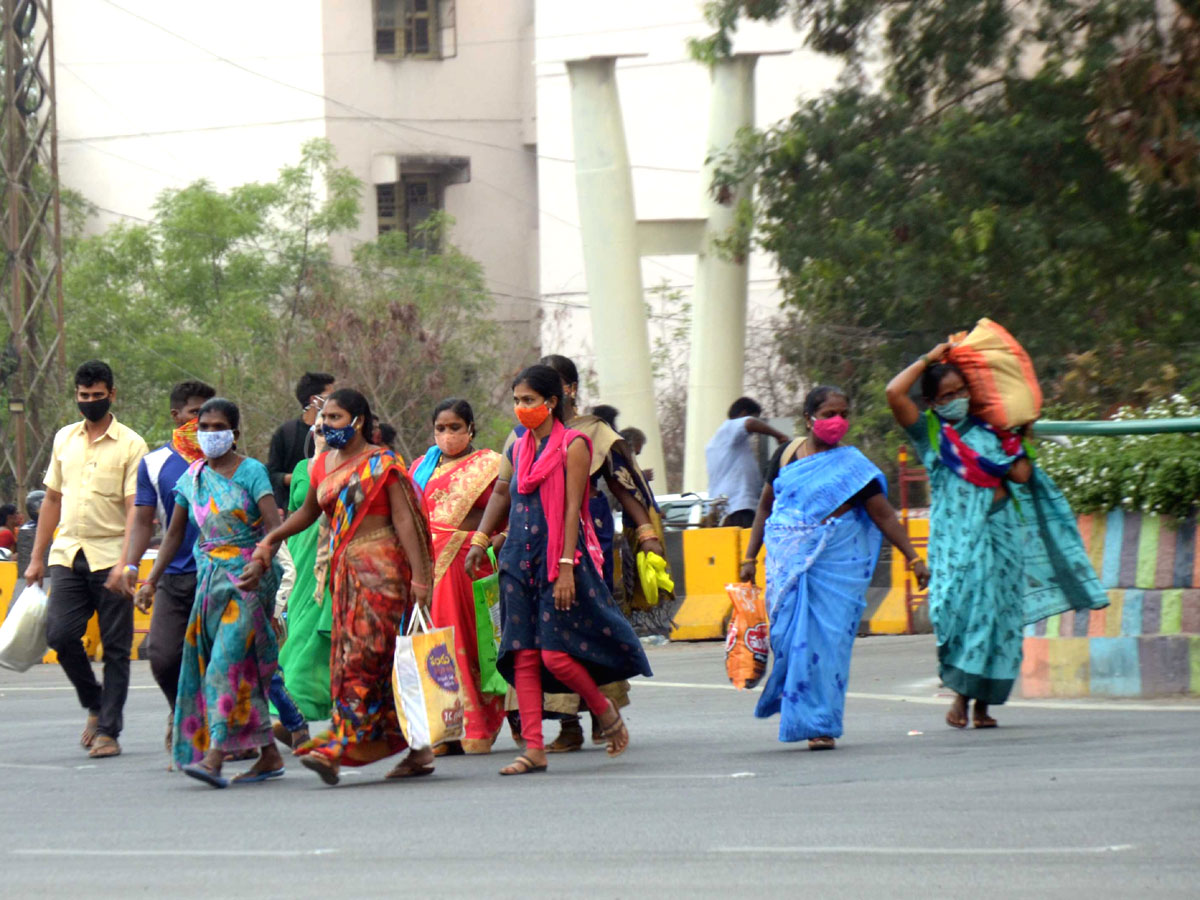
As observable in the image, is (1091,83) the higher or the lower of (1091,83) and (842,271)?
the higher

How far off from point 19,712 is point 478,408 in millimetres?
23002

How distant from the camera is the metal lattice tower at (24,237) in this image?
2902cm

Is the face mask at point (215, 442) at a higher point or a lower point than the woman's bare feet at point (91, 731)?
higher

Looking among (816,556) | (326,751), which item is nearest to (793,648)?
(816,556)

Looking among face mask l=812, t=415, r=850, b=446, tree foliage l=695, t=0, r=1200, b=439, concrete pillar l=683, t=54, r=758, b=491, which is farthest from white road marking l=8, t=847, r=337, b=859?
concrete pillar l=683, t=54, r=758, b=491

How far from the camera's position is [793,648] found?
8930 millimetres

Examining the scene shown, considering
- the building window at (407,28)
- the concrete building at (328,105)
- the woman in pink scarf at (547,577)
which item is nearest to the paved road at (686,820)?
the woman in pink scarf at (547,577)

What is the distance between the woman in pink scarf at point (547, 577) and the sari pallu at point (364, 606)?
0.41 m

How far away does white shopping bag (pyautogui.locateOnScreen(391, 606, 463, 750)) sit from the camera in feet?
26.8

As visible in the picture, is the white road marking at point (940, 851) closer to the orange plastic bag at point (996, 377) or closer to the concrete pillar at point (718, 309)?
the orange plastic bag at point (996, 377)

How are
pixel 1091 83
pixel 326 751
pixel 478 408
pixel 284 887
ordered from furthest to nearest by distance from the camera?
pixel 478 408 → pixel 1091 83 → pixel 326 751 → pixel 284 887

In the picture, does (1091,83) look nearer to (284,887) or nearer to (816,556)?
(816,556)

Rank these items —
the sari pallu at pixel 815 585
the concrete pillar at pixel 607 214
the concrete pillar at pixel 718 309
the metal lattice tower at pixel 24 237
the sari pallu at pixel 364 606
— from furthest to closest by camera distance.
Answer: the metal lattice tower at pixel 24 237
the concrete pillar at pixel 607 214
the concrete pillar at pixel 718 309
the sari pallu at pixel 815 585
the sari pallu at pixel 364 606

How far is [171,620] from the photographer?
905 cm
